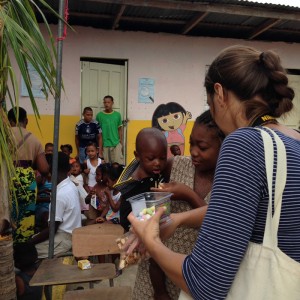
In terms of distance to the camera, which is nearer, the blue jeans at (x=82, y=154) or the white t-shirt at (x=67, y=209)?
the white t-shirt at (x=67, y=209)

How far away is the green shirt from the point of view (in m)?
7.73

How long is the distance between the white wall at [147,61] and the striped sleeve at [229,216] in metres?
6.94

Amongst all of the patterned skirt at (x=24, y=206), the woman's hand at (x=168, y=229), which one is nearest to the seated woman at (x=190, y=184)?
the woman's hand at (x=168, y=229)

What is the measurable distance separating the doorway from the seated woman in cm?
620

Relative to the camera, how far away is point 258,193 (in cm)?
94

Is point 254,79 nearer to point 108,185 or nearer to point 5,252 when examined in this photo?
point 5,252

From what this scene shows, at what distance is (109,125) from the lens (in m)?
7.72

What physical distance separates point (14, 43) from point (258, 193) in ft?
6.23

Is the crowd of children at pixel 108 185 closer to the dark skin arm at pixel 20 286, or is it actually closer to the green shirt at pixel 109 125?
the dark skin arm at pixel 20 286

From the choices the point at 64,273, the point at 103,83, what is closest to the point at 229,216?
the point at 64,273

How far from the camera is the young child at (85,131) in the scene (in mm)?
7578

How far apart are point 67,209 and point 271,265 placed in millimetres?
3175

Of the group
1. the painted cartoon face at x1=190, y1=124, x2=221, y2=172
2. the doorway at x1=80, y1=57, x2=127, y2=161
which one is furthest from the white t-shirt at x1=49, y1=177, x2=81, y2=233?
the doorway at x1=80, y1=57, x2=127, y2=161

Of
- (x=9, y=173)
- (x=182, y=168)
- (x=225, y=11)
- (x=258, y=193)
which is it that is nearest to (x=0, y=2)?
(x=9, y=173)
